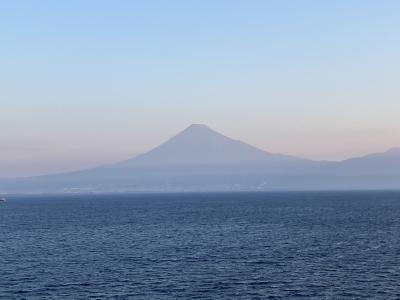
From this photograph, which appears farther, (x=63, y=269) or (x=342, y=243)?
(x=342, y=243)

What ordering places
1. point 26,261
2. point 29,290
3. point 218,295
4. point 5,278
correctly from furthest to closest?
1. point 26,261
2. point 5,278
3. point 29,290
4. point 218,295

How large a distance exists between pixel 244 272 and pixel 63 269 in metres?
20.6

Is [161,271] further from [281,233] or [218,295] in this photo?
[281,233]

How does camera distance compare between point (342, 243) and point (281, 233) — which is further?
point (281, 233)

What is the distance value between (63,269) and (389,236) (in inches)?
2180

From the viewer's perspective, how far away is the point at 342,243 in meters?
97.6

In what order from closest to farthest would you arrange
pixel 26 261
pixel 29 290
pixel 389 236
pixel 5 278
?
pixel 29 290, pixel 5 278, pixel 26 261, pixel 389 236

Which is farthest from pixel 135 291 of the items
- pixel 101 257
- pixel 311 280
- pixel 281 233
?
pixel 281 233

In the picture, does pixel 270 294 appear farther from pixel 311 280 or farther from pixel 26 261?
pixel 26 261

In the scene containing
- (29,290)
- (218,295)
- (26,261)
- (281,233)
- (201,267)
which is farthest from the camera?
(281,233)

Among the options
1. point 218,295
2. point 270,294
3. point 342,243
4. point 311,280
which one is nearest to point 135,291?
point 218,295

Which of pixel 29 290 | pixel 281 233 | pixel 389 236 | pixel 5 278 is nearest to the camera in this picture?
pixel 29 290

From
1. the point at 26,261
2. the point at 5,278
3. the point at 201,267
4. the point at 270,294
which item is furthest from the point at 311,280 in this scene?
the point at 26,261

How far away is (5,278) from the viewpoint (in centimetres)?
6969
